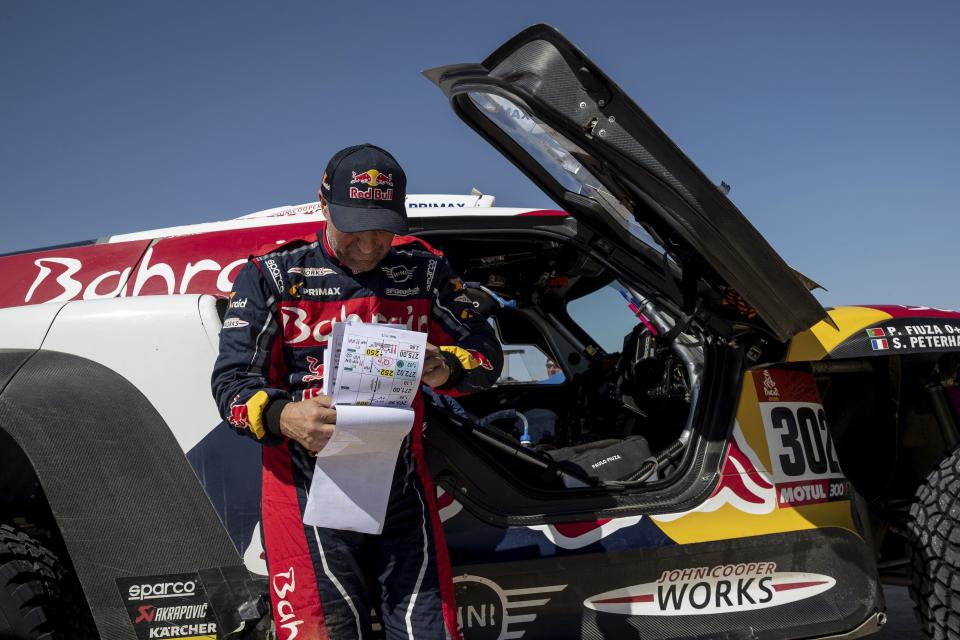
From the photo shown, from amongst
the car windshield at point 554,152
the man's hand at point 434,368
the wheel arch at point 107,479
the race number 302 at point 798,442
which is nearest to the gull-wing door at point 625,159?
the car windshield at point 554,152

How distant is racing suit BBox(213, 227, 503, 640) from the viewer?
1.75 m

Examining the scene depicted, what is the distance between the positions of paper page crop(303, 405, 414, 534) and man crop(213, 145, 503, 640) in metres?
0.03

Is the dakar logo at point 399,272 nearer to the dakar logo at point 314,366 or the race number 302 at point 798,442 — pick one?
the dakar logo at point 314,366

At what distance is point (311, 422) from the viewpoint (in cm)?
162

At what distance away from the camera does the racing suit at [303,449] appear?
1745mm

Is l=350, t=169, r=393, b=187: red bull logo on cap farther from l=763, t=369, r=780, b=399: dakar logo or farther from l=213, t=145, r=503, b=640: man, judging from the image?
l=763, t=369, r=780, b=399: dakar logo

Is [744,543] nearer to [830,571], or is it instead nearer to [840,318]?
[830,571]

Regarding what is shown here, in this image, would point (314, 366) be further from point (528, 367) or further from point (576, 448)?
point (528, 367)

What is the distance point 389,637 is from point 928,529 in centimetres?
188

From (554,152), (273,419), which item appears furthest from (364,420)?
(554,152)

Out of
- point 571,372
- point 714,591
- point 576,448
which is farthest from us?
point 571,372

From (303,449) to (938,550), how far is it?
6.89ft

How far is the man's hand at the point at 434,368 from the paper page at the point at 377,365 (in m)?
0.07

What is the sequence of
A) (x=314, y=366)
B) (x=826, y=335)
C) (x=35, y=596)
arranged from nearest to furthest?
1. (x=314, y=366)
2. (x=35, y=596)
3. (x=826, y=335)
